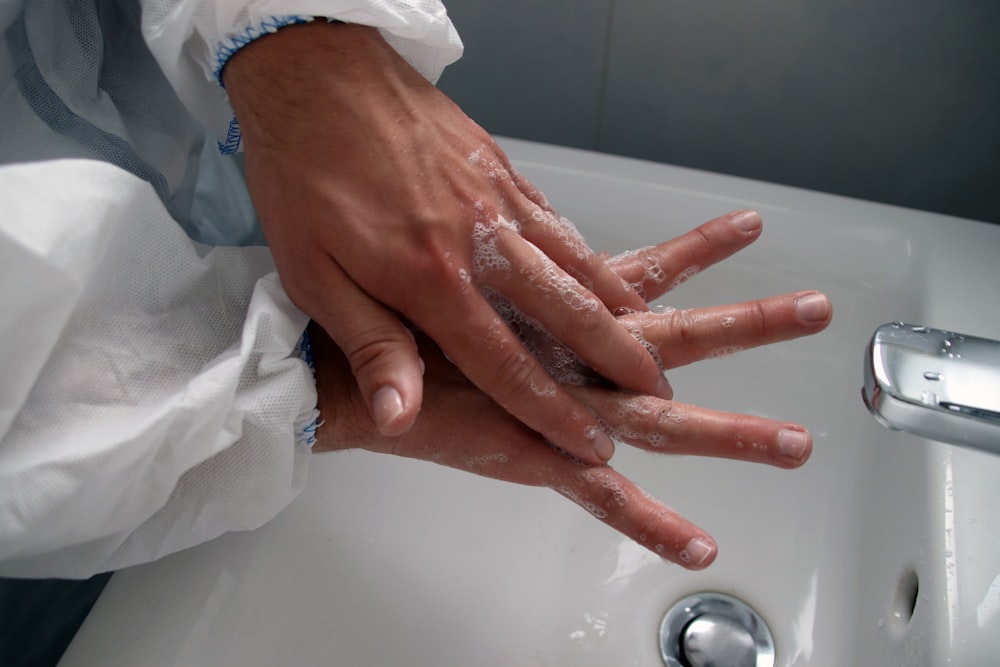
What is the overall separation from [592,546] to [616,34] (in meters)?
0.51

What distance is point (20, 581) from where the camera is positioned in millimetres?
586

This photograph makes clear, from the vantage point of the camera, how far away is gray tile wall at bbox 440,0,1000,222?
752 mm

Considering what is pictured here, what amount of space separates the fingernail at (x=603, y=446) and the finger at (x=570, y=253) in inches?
4.1

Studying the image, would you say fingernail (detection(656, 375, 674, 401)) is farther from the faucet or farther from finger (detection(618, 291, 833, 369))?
the faucet

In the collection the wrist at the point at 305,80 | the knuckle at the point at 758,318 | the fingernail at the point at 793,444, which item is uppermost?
the wrist at the point at 305,80

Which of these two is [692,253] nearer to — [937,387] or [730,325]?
[730,325]

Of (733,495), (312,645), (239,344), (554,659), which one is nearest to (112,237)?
(239,344)

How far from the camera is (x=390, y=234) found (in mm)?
481

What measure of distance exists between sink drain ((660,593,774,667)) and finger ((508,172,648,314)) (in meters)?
0.23

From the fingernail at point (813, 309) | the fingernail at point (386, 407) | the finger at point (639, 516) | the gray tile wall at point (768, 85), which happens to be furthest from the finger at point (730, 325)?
the gray tile wall at point (768, 85)

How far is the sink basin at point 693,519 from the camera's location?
0.50 meters

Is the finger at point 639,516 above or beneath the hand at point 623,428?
beneath

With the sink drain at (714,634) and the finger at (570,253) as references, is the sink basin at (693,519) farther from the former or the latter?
the finger at (570,253)

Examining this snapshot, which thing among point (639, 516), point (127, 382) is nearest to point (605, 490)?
point (639, 516)
